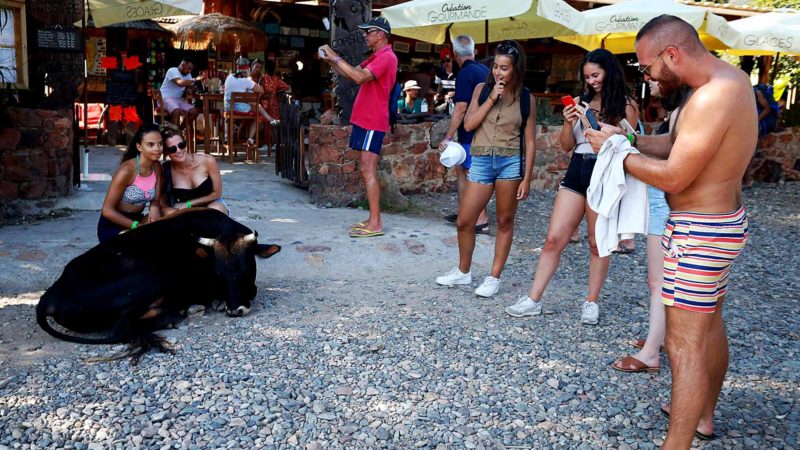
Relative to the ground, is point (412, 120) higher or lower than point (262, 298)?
higher

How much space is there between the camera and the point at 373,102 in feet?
20.2

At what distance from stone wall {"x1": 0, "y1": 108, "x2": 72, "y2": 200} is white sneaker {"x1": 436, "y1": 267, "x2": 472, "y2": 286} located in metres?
4.26

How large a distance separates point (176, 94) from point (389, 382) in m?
8.65

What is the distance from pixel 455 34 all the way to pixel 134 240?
23.8 ft

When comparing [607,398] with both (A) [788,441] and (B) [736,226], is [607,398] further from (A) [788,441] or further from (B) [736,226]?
(B) [736,226]

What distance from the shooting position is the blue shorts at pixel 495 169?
15.6ft

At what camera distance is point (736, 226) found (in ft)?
8.81

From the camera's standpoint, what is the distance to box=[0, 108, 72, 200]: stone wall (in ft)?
22.4

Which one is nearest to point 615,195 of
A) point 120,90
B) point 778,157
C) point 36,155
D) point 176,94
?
point 36,155

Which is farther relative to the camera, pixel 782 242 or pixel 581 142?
pixel 782 242

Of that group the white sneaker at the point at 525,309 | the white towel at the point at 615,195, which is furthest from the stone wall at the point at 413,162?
the white towel at the point at 615,195

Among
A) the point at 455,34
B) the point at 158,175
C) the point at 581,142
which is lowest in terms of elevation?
the point at 158,175

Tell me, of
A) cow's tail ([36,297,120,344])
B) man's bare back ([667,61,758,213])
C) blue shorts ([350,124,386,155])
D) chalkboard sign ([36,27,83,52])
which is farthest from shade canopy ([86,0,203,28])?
man's bare back ([667,61,758,213])

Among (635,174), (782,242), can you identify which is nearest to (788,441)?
(635,174)
